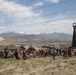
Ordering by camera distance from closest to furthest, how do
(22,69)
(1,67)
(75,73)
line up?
(75,73) → (22,69) → (1,67)

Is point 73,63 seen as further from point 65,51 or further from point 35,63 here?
point 65,51

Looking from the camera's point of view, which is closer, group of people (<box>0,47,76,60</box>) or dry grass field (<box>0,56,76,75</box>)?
dry grass field (<box>0,56,76,75</box>)

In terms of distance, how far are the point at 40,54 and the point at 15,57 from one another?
4980 millimetres

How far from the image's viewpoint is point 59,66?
24797 millimetres

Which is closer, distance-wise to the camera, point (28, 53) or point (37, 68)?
point (37, 68)

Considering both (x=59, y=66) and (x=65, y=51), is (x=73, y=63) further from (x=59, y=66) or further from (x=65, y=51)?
(x=65, y=51)

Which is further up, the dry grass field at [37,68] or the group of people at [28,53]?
the group of people at [28,53]

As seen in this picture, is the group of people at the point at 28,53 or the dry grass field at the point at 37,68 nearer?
the dry grass field at the point at 37,68

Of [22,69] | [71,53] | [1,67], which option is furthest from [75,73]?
[71,53]

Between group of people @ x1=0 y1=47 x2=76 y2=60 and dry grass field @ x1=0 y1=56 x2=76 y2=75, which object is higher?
group of people @ x1=0 y1=47 x2=76 y2=60

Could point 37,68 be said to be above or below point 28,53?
below

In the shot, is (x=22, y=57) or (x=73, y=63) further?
(x=22, y=57)

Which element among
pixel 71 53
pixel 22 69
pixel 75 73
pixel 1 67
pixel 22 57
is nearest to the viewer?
pixel 75 73

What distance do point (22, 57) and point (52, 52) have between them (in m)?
6.23
